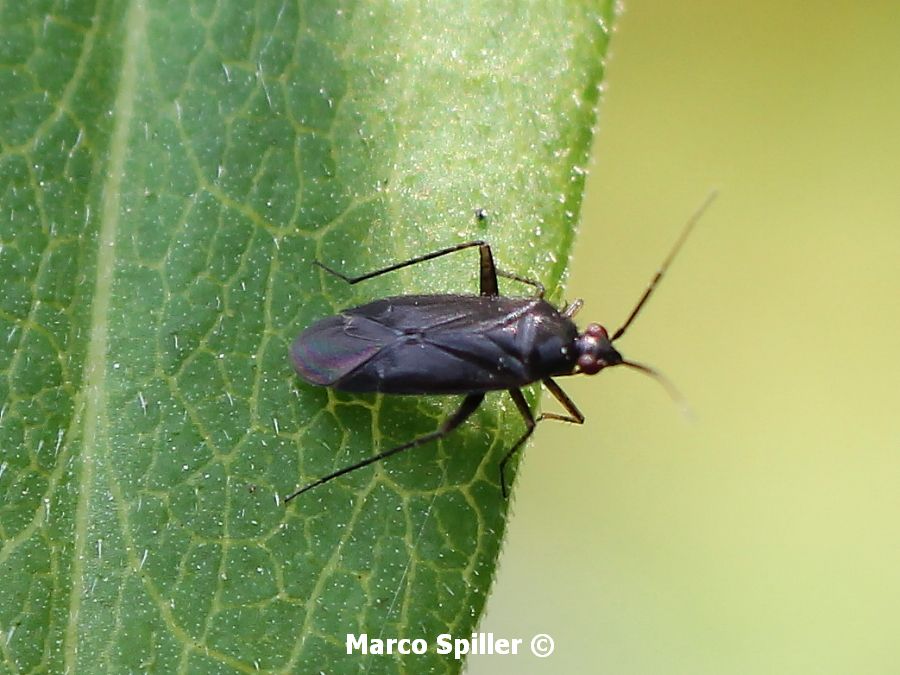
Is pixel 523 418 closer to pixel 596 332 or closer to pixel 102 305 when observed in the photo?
pixel 596 332

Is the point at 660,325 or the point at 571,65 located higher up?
the point at 660,325

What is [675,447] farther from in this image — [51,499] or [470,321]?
[51,499]

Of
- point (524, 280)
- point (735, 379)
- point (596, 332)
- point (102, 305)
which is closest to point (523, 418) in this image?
point (596, 332)

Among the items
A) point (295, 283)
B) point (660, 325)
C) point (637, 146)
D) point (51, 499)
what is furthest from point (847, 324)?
point (51, 499)

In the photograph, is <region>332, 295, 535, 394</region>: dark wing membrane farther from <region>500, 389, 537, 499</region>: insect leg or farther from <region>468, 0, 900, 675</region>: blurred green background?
<region>468, 0, 900, 675</region>: blurred green background

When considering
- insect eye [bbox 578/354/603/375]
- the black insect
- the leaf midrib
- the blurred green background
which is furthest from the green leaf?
the blurred green background

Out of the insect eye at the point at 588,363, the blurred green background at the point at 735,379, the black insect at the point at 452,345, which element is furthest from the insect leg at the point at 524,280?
the blurred green background at the point at 735,379

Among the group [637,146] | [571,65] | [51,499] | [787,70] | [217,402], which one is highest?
[787,70]
